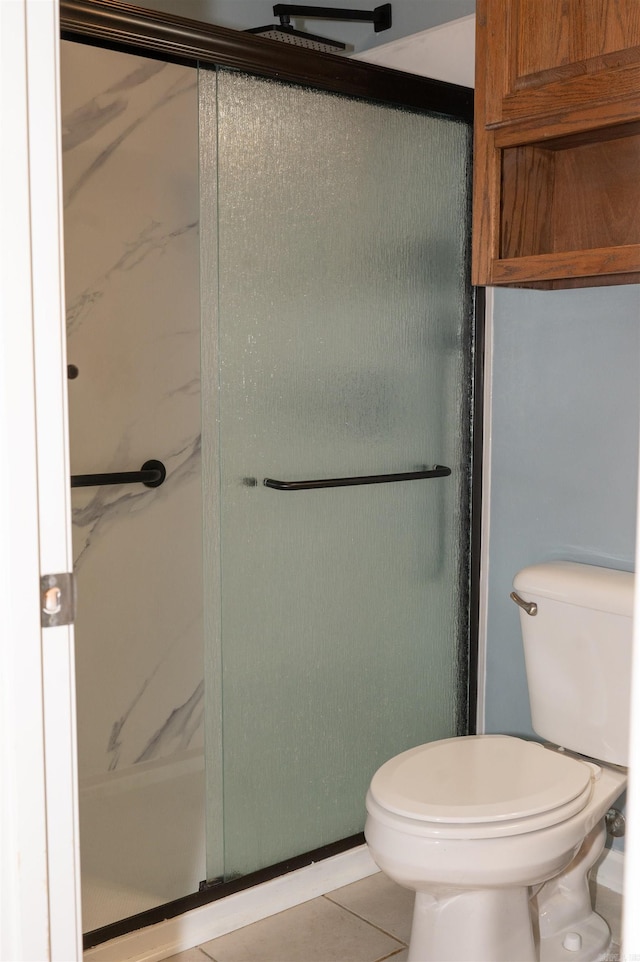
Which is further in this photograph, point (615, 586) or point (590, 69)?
point (615, 586)

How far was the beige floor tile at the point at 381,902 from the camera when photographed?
7.08 feet

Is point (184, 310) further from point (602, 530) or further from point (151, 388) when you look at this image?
point (602, 530)

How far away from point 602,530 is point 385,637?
57cm

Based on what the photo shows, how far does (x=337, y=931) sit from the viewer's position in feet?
6.99

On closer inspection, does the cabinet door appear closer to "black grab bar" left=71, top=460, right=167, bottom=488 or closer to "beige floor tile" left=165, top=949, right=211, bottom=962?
"black grab bar" left=71, top=460, right=167, bottom=488

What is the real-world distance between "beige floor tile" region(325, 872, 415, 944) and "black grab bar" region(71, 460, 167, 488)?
3.60 feet

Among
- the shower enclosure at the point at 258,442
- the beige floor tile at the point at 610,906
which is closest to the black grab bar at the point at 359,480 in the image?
the shower enclosure at the point at 258,442

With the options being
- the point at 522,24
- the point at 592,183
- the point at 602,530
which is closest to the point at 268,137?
the point at 522,24

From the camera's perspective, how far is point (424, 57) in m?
2.55

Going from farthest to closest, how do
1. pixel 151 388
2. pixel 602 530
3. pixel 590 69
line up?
pixel 151 388 → pixel 602 530 → pixel 590 69

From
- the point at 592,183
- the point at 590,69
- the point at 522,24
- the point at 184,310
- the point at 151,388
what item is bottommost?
the point at 151,388

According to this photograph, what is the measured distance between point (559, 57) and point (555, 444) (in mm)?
861

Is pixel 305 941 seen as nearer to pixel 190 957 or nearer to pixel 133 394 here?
pixel 190 957

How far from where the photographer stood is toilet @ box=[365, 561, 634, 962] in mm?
1767
